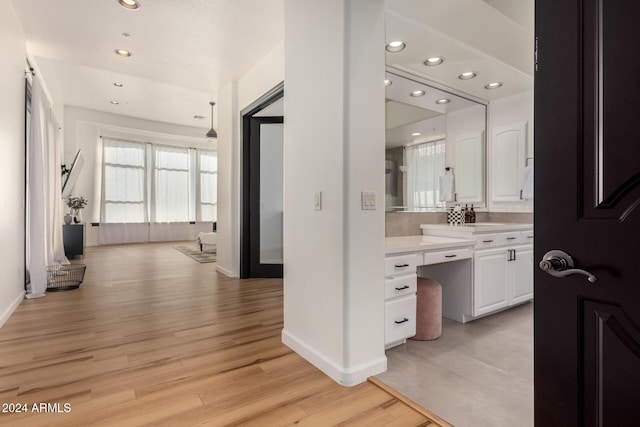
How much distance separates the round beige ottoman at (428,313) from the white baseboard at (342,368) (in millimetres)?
654

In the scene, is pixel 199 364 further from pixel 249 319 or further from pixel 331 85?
pixel 331 85

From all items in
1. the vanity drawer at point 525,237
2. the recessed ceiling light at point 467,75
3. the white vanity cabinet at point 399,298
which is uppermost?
the recessed ceiling light at point 467,75

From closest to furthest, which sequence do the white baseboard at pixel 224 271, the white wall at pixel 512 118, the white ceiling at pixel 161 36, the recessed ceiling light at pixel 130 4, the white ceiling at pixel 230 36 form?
the white ceiling at pixel 230 36 → the recessed ceiling light at pixel 130 4 → the white ceiling at pixel 161 36 → the white wall at pixel 512 118 → the white baseboard at pixel 224 271

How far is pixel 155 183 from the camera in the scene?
9.22 metres

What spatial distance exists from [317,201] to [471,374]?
1.43 meters

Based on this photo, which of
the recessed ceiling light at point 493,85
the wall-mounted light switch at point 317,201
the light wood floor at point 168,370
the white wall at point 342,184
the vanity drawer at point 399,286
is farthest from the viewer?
the recessed ceiling light at point 493,85

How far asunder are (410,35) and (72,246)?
6995 mm

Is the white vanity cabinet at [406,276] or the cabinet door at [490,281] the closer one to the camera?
the white vanity cabinet at [406,276]

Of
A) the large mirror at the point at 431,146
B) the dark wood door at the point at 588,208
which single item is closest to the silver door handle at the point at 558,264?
the dark wood door at the point at 588,208

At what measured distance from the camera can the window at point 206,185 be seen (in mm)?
9992

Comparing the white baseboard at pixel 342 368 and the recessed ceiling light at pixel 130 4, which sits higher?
the recessed ceiling light at pixel 130 4

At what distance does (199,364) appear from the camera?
218cm

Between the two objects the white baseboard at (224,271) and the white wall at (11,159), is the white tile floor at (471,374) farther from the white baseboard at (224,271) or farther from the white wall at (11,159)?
the white wall at (11,159)

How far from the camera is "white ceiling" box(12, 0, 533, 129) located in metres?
2.58
